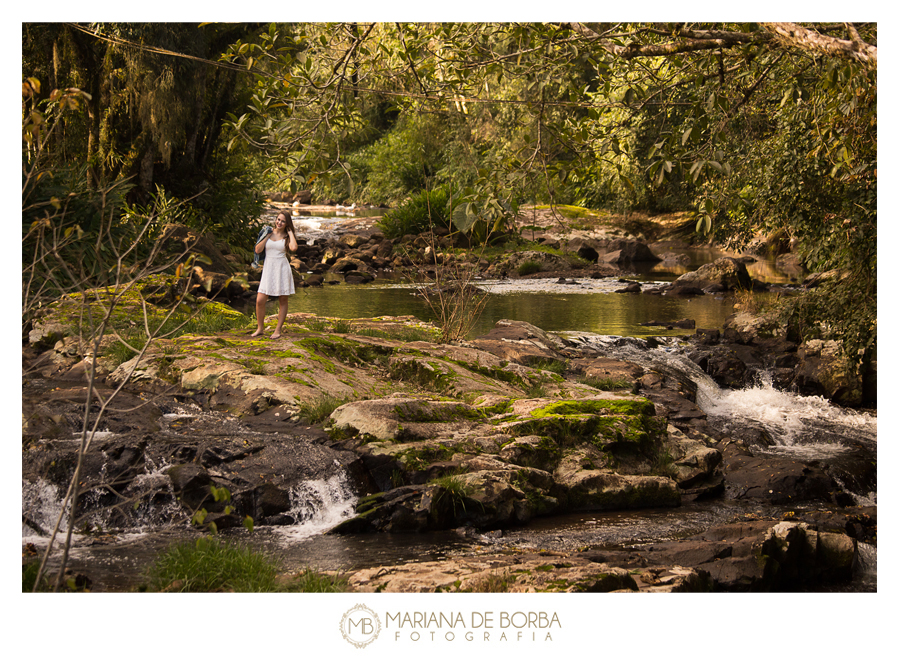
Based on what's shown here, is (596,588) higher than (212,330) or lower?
lower

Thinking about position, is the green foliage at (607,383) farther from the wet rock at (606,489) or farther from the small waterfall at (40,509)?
the small waterfall at (40,509)

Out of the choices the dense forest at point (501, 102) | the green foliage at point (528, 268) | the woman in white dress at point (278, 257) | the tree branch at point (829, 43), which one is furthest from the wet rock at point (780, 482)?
the green foliage at point (528, 268)

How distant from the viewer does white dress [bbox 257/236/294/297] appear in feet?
25.6

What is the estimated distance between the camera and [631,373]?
10.3m

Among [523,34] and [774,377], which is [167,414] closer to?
[523,34]

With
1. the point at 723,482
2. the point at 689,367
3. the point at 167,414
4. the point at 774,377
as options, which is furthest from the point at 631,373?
the point at 167,414

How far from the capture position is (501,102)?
5.19 meters

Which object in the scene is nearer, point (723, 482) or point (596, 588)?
point (596, 588)

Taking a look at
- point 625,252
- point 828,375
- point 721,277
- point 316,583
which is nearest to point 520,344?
point 828,375

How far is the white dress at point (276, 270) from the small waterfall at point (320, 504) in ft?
8.95

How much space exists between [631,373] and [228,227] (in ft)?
42.5

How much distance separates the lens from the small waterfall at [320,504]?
17.9ft

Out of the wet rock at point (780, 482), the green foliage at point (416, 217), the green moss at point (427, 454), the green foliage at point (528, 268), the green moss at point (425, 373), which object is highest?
the green foliage at point (416, 217)

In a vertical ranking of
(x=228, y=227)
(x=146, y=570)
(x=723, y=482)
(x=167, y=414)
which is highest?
(x=228, y=227)
